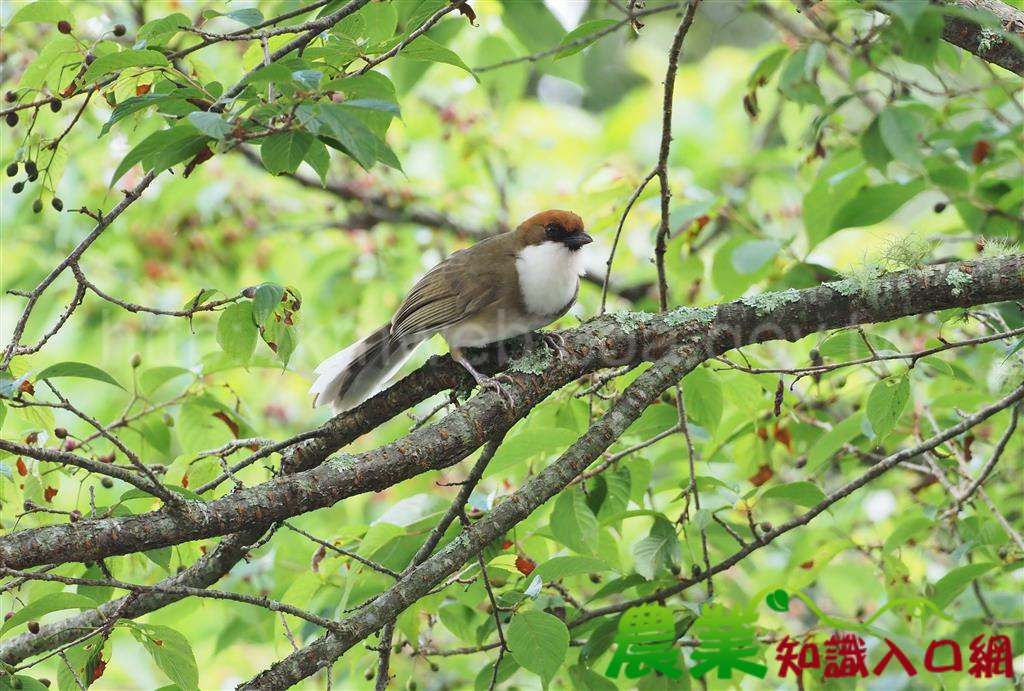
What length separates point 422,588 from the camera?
8.36 feet

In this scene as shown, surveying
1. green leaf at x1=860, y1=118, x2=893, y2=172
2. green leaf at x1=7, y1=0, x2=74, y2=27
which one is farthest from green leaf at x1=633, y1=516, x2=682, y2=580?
green leaf at x1=7, y1=0, x2=74, y2=27

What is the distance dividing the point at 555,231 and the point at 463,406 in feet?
4.89

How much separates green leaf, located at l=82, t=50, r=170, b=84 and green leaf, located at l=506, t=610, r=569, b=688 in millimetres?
1676

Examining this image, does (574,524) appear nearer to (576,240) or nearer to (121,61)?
(576,240)

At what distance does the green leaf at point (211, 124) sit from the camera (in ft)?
6.77

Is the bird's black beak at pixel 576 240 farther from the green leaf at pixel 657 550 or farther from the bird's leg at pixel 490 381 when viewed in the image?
the green leaf at pixel 657 550

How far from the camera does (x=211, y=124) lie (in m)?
2.09

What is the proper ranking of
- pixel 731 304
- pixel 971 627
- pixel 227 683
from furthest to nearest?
1. pixel 227 683
2. pixel 971 627
3. pixel 731 304

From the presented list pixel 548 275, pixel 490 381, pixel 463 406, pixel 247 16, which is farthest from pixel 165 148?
pixel 548 275

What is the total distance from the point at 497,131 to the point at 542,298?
10.2ft

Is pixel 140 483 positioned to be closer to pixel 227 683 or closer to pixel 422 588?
pixel 422 588

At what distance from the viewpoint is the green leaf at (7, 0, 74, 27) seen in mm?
2697

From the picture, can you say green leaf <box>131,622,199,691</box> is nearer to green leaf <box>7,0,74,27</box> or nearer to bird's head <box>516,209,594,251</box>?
green leaf <box>7,0,74,27</box>

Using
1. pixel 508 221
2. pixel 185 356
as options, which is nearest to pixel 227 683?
pixel 185 356
